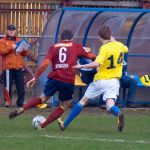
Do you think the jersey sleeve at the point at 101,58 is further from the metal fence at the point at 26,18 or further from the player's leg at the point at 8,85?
the metal fence at the point at 26,18

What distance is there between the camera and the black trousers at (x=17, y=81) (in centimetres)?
2112

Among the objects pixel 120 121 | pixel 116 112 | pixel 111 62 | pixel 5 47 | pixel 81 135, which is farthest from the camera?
pixel 5 47

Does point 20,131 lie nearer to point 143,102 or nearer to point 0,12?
point 143,102

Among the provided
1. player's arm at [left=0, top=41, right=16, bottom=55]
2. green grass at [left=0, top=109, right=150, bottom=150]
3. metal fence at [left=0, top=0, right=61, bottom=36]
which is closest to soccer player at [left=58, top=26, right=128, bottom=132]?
green grass at [left=0, top=109, right=150, bottom=150]

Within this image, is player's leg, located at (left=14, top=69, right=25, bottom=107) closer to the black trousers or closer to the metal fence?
the black trousers

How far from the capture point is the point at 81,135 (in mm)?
14562

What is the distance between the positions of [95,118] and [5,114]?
223cm

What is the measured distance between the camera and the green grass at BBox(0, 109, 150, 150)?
42.5 ft

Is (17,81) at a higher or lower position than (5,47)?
lower

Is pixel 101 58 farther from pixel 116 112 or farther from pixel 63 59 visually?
pixel 116 112

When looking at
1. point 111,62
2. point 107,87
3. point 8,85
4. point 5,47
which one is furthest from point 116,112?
point 8,85

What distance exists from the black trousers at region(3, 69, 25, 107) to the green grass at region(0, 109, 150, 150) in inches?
86.1

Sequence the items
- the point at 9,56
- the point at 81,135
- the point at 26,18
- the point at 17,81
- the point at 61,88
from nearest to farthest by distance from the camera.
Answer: the point at 81,135
the point at 61,88
the point at 9,56
the point at 17,81
the point at 26,18

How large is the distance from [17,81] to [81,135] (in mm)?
6840
